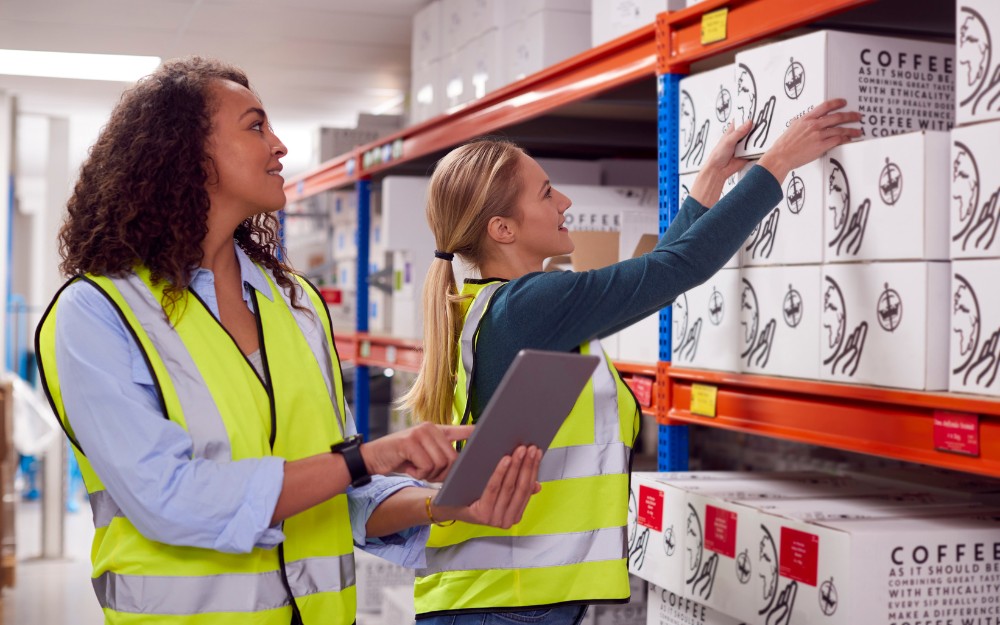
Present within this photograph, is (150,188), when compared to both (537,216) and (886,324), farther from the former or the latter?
(886,324)

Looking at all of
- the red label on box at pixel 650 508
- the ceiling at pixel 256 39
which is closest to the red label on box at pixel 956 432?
the red label on box at pixel 650 508

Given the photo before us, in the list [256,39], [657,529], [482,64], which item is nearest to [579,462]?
[657,529]

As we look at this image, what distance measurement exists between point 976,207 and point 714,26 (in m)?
0.71

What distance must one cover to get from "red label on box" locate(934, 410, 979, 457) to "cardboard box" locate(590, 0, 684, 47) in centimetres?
136

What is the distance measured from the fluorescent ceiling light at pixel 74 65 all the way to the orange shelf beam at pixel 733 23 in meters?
4.01

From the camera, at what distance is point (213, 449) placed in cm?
141

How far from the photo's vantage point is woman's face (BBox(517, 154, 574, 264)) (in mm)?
1870

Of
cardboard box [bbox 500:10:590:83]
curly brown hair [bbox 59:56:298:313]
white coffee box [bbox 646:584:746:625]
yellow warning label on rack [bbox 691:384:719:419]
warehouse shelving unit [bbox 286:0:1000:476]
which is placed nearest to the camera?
curly brown hair [bbox 59:56:298:313]

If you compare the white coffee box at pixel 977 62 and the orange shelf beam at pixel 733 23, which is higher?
the orange shelf beam at pixel 733 23

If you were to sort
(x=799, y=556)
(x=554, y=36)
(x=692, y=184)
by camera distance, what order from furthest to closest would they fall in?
(x=554, y=36) → (x=692, y=184) → (x=799, y=556)

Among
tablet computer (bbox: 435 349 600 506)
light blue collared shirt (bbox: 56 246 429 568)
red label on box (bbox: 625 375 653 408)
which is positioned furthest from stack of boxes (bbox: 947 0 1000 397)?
light blue collared shirt (bbox: 56 246 429 568)

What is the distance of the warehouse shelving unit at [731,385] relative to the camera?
161cm

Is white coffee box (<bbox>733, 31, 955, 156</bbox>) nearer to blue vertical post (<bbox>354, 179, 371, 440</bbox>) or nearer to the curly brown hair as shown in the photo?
the curly brown hair

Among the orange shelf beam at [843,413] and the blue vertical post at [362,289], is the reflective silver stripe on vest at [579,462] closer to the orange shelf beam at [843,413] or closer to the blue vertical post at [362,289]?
the orange shelf beam at [843,413]
